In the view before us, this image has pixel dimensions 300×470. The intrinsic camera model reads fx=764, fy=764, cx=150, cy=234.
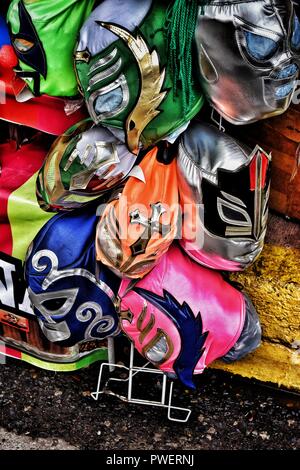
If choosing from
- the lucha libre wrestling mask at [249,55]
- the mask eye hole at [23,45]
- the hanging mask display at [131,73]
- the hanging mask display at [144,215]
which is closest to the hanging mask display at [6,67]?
the mask eye hole at [23,45]

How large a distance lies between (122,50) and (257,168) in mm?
406

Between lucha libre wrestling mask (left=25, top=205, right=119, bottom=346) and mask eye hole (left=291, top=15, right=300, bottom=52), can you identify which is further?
lucha libre wrestling mask (left=25, top=205, right=119, bottom=346)

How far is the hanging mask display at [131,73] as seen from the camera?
157 centimetres

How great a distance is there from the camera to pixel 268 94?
159cm

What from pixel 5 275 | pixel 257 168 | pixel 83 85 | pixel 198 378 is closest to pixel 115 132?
pixel 83 85

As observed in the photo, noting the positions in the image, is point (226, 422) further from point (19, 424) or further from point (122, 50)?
point (122, 50)

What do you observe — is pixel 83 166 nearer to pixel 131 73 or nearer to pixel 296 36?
pixel 131 73

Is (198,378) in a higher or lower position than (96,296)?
lower

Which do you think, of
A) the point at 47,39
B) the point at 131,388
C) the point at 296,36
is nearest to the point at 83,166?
the point at 47,39

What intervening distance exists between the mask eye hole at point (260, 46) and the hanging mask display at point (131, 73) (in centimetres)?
18

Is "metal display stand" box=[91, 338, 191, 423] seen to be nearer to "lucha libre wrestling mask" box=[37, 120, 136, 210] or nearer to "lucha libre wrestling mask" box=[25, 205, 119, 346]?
"lucha libre wrestling mask" box=[25, 205, 119, 346]

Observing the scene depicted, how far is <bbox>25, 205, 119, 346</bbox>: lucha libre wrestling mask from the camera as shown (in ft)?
6.12

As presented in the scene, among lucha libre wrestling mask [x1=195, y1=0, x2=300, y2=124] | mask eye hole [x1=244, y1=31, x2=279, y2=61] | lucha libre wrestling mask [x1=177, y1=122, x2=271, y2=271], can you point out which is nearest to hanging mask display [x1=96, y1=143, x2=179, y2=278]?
lucha libre wrestling mask [x1=177, y1=122, x2=271, y2=271]

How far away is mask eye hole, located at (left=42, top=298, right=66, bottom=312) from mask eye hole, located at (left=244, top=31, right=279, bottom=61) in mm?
782
